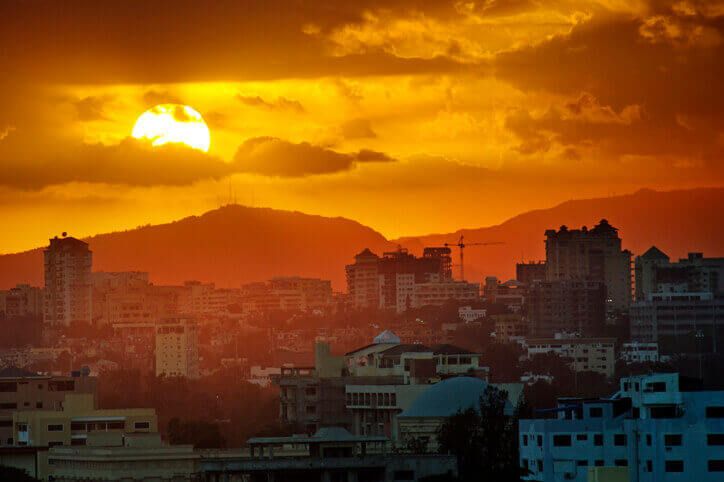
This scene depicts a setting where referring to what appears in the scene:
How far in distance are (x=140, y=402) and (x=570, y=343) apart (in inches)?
2304

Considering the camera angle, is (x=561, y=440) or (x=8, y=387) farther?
(x=8, y=387)

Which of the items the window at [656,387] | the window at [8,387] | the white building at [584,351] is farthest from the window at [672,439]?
the white building at [584,351]

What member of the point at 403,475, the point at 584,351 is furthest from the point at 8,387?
the point at 584,351

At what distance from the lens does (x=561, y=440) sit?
71.0 metres

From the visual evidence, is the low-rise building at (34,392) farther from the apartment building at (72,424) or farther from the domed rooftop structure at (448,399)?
the domed rooftop structure at (448,399)

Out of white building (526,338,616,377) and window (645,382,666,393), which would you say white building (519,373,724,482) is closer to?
window (645,382,666,393)

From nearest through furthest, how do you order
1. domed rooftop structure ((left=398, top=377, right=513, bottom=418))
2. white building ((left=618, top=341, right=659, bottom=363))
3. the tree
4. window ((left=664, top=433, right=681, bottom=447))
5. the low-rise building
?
window ((left=664, top=433, right=681, bottom=447)) < the tree < domed rooftop structure ((left=398, top=377, right=513, bottom=418)) < the low-rise building < white building ((left=618, top=341, right=659, bottom=363))

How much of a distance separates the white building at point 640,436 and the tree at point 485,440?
3.98 feet

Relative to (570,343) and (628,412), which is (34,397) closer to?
(628,412)

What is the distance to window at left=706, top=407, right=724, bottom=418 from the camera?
6856cm

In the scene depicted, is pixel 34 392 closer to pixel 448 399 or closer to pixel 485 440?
pixel 448 399

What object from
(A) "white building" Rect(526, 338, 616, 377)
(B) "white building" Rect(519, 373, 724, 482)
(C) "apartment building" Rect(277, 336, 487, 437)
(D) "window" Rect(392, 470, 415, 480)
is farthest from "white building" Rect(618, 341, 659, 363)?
(D) "window" Rect(392, 470, 415, 480)

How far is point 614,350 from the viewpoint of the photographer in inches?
7594

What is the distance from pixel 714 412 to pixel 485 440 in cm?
992
